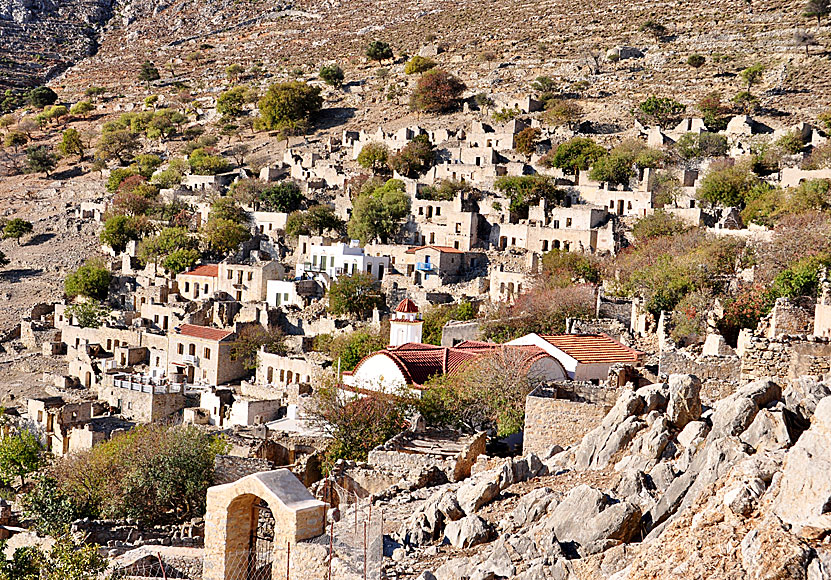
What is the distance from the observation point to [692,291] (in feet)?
80.5

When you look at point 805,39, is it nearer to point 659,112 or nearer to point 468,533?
point 659,112

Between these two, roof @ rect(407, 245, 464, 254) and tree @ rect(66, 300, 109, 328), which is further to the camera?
tree @ rect(66, 300, 109, 328)

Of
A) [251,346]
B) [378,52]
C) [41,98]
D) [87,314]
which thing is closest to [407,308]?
[251,346]

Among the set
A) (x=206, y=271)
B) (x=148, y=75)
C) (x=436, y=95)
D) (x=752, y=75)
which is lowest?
(x=206, y=271)

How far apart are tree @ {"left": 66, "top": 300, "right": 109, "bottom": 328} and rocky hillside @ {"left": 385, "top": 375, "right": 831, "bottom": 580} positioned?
1093 inches

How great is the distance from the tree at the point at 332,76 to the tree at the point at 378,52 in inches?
189

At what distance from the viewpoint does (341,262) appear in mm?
39500

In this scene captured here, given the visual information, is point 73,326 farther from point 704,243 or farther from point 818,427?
Answer: point 818,427

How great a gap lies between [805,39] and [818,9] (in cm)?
443

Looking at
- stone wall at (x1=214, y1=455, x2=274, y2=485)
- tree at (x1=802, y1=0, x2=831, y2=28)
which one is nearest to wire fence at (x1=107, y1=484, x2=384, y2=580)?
stone wall at (x1=214, y1=455, x2=274, y2=485)

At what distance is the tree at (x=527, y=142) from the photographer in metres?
50.2

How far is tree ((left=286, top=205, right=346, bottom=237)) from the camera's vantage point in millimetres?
44156

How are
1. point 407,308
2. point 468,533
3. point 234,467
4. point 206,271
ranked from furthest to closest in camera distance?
point 206,271, point 407,308, point 234,467, point 468,533

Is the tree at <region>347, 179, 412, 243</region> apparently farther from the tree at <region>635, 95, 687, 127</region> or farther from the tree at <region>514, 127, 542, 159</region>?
the tree at <region>635, 95, 687, 127</region>
